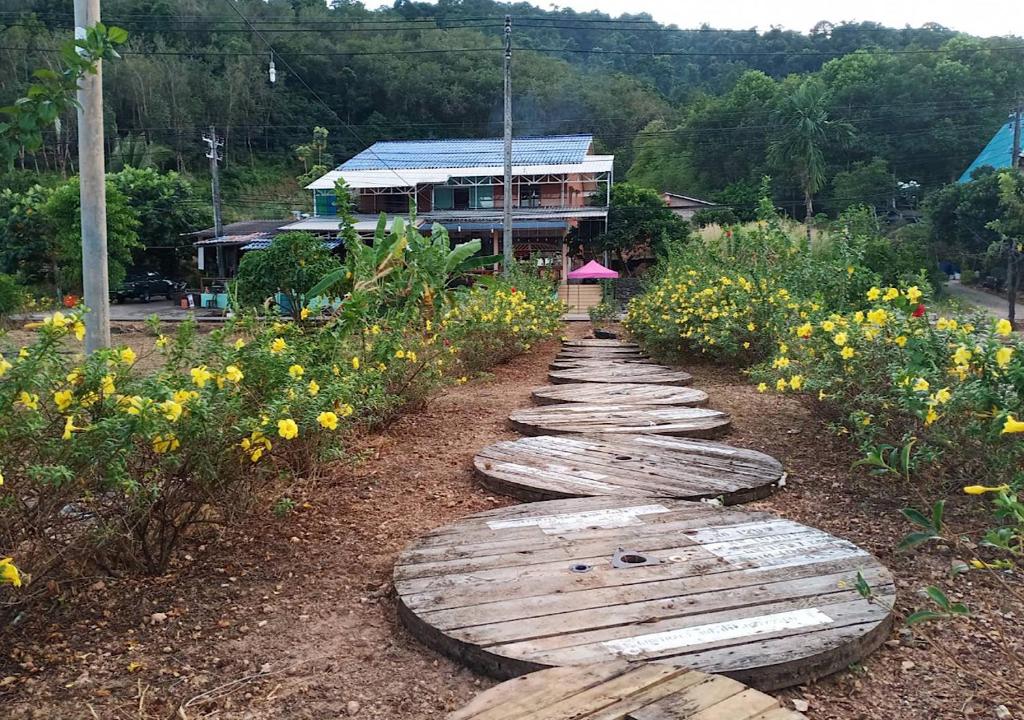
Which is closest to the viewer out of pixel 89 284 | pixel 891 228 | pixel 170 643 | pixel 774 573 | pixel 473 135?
pixel 170 643

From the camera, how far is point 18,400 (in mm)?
2049

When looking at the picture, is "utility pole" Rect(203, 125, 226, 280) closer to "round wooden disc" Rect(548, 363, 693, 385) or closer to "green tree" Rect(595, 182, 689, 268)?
"green tree" Rect(595, 182, 689, 268)

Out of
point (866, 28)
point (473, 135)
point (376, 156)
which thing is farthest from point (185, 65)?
point (866, 28)

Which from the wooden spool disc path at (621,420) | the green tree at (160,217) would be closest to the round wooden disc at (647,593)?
the wooden spool disc path at (621,420)

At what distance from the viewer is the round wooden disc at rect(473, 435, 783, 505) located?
346cm

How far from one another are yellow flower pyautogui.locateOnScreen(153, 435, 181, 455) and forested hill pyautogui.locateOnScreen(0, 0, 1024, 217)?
104ft

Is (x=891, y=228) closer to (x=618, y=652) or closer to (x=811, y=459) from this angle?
(x=811, y=459)

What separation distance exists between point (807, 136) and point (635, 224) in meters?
15.3

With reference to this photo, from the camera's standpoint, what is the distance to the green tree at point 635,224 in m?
31.1

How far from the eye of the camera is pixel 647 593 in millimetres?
2293

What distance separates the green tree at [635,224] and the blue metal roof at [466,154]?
2.60m

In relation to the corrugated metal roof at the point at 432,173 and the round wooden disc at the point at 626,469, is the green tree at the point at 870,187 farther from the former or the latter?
the round wooden disc at the point at 626,469

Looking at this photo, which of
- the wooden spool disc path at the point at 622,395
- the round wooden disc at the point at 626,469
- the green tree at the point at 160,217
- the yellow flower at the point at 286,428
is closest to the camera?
the yellow flower at the point at 286,428

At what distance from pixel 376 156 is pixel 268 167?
22147 mm
